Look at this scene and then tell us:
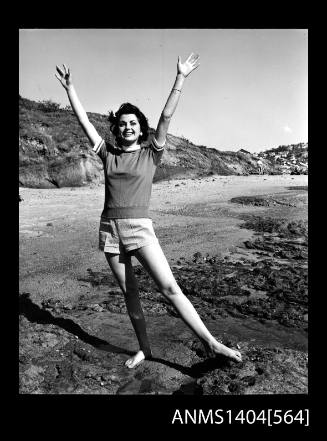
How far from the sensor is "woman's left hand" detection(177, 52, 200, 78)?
2252mm

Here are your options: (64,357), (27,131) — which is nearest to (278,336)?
(64,357)

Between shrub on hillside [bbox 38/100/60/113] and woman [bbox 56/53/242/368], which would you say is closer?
woman [bbox 56/53/242/368]

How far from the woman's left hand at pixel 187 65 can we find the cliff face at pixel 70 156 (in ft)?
33.3

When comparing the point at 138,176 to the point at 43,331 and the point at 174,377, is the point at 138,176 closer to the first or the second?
the point at 174,377

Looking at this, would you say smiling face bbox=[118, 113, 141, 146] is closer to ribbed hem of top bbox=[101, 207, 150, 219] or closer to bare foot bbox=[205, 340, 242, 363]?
ribbed hem of top bbox=[101, 207, 150, 219]

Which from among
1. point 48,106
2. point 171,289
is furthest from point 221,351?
point 48,106

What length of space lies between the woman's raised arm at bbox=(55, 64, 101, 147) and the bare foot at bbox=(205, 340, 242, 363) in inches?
55.0

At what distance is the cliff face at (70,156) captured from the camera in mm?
12289

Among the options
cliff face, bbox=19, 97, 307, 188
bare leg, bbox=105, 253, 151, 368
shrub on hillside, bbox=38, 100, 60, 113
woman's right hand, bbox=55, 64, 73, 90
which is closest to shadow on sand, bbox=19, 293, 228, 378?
bare leg, bbox=105, 253, 151, 368

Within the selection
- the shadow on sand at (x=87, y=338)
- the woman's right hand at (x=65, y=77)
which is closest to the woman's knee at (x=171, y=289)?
the shadow on sand at (x=87, y=338)

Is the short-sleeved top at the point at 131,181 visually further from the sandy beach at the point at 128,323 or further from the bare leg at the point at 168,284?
the sandy beach at the point at 128,323

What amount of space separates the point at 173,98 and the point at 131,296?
4.05ft

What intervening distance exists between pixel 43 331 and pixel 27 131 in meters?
11.7
